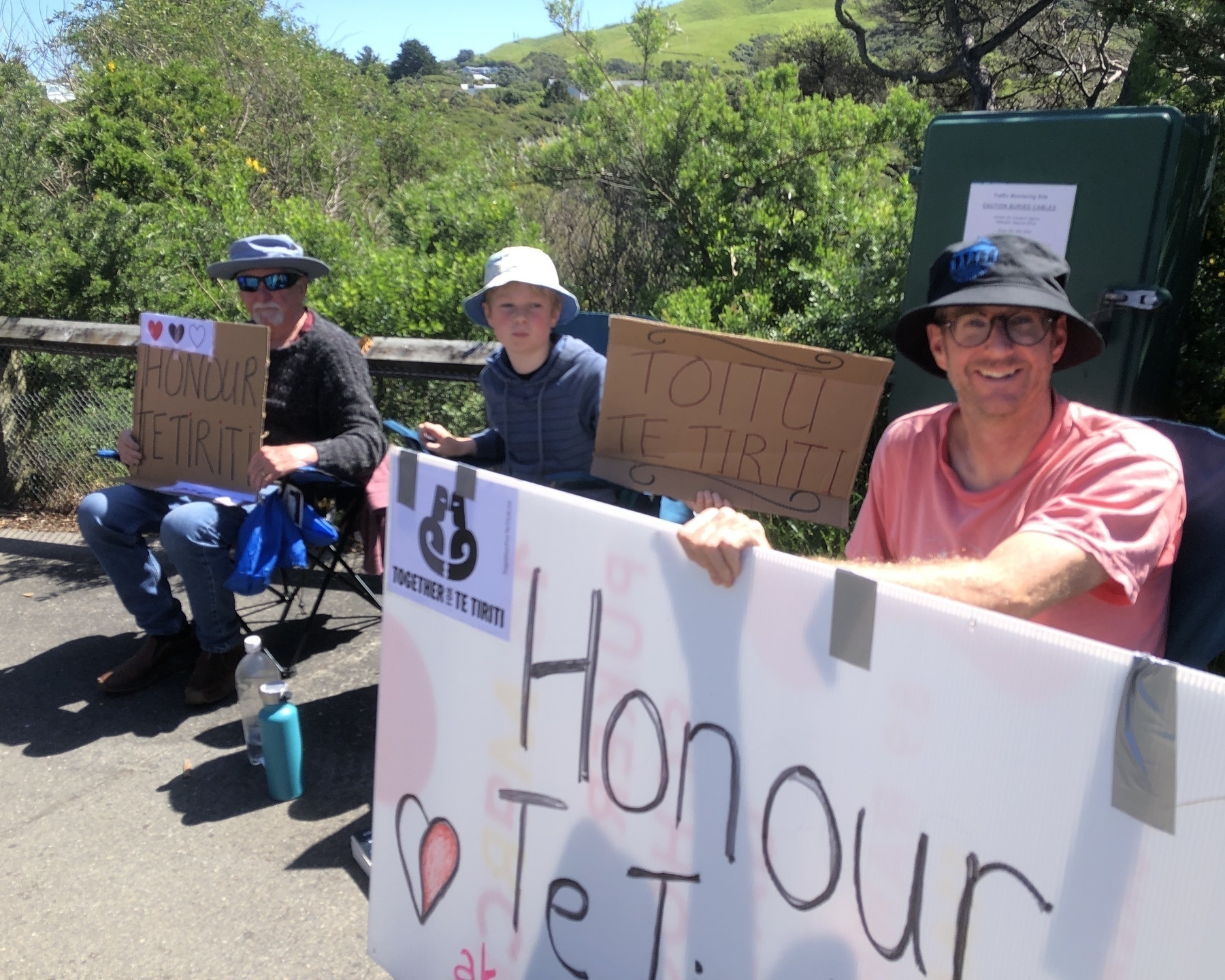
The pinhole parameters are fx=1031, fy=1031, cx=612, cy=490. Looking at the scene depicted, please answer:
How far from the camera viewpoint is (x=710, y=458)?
9.24 ft

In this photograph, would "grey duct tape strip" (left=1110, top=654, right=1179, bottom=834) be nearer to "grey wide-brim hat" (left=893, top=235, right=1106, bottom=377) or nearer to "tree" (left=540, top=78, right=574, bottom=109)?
"grey wide-brim hat" (left=893, top=235, right=1106, bottom=377)

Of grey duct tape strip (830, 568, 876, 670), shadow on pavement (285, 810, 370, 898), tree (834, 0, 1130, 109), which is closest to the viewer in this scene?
grey duct tape strip (830, 568, 876, 670)

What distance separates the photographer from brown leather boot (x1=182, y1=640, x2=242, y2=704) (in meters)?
3.77

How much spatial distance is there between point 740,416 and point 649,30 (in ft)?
18.8

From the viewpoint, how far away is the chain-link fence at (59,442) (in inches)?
236

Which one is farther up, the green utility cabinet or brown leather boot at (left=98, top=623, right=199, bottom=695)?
the green utility cabinet

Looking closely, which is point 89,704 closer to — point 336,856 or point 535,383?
point 336,856

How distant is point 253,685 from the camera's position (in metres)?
3.48

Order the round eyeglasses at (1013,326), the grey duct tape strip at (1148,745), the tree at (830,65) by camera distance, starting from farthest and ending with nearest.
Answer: the tree at (830,65) < the round eyeglasses at (1013,326) < the grey duct tape strip at (1148,745)

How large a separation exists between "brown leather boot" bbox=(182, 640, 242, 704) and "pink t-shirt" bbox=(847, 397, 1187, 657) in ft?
8.33

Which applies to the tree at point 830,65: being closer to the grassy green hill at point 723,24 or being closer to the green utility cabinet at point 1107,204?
the green utility cabinet at point 1107,204

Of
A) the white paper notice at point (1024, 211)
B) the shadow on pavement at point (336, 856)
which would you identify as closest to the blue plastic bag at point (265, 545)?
the shadow on pavement at point (336, 856)

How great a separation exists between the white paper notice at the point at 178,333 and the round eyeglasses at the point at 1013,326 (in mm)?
2717

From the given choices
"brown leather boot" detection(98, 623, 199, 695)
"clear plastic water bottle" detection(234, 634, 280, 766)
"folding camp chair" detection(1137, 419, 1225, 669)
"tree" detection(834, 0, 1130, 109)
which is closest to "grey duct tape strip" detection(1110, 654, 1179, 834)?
"folding camp chair" detection(1137, 419, 1225, 669)
